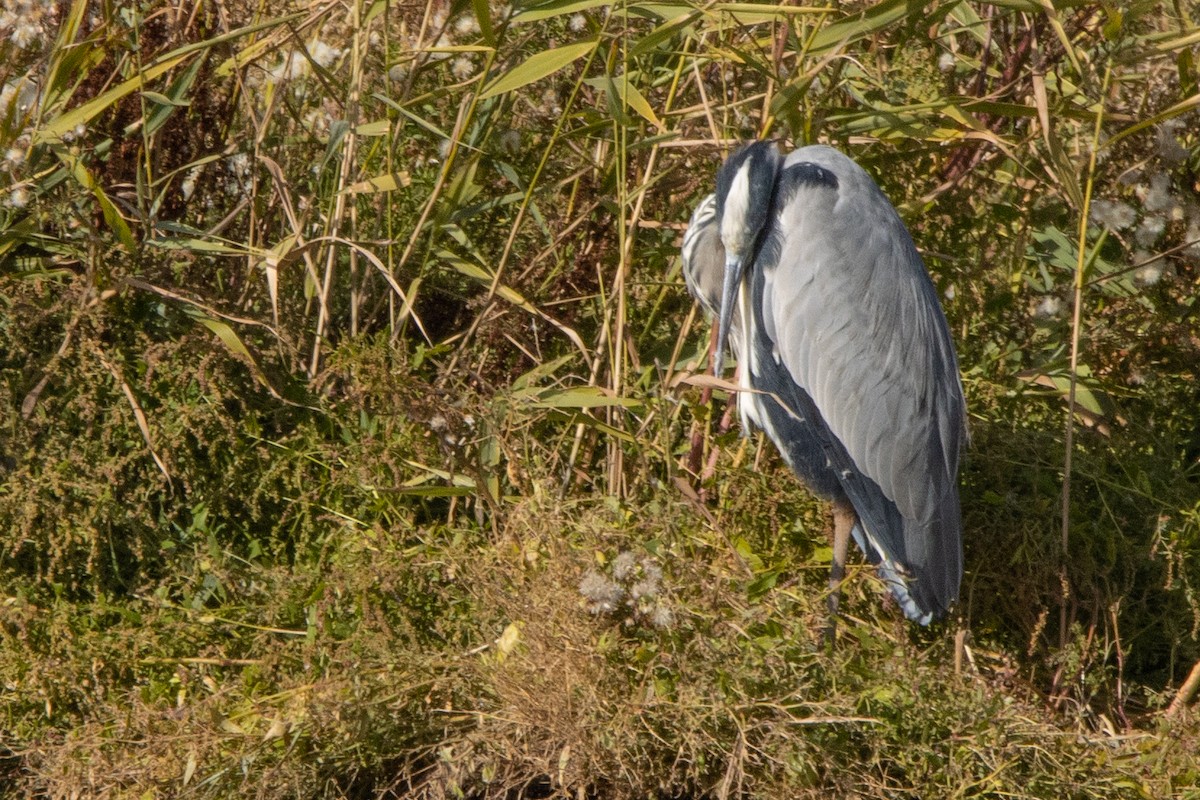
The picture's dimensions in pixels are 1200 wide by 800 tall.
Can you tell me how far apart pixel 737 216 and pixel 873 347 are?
429 millimetres

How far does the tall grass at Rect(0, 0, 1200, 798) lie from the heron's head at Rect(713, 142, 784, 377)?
13 cm

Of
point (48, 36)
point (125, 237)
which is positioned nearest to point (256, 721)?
point (125, 237)

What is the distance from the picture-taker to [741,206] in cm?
266

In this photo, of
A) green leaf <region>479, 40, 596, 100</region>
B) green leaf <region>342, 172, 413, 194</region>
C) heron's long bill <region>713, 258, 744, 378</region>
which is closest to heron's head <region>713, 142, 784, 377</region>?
heron's long bill <region>713, 258, 744, 378</region>

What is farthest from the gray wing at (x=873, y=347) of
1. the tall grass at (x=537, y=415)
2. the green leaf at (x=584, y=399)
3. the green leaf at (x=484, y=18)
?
the green leaf at (x=484, y=18)

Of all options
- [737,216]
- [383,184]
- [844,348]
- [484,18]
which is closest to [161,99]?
[383,184]

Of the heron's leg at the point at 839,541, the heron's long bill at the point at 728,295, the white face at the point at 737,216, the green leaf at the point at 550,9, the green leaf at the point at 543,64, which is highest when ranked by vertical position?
the green leaf at the point at 550,9

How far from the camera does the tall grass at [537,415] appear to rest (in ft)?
7.66

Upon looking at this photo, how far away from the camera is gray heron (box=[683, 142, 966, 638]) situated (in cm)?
271

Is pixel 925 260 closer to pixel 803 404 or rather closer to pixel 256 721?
pixel 803 404

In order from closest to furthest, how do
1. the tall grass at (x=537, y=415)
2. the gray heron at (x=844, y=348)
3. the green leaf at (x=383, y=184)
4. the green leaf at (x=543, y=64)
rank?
the tall grass at (x=537, y=415), the green leaf at (x=543, y=64), the gray heron at (x=844, y=348), the green leaf at (x=383, y=184)

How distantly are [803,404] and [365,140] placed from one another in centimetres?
128

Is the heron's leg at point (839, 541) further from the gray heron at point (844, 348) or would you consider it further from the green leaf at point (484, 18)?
the green leaf at point (484, 18)

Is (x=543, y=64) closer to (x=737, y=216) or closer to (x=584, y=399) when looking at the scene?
(x=737, y=216)
